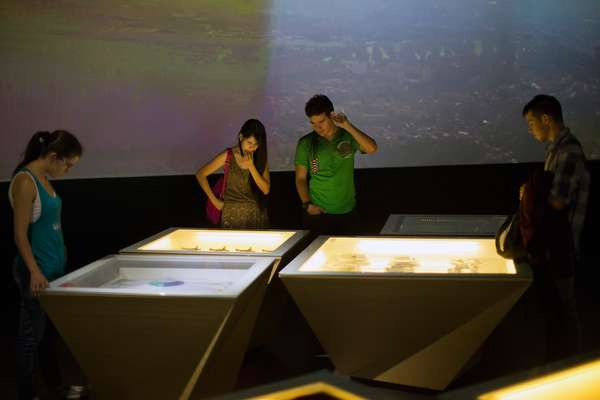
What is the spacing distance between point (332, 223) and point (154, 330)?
1.71 m

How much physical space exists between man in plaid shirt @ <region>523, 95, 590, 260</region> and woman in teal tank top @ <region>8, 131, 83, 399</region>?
80.1 inches

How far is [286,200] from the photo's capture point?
6.47 meters

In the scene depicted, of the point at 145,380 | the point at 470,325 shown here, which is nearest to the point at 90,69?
the point at 145,380

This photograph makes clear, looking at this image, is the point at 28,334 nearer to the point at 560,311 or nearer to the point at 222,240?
the point at 222,240

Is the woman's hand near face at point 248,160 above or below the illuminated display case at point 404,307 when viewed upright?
above

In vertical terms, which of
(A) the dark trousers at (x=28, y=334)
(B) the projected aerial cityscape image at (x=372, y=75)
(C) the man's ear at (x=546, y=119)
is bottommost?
(A) the dark trousers at (x=28, y=334)

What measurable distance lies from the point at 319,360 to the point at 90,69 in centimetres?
321

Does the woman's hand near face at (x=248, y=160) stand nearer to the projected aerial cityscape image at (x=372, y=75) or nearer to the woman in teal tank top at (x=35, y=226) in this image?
the woman in teal tank top at (x=35, y=226)

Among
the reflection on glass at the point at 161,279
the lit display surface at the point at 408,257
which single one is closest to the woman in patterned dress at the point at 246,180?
the lit display surface at the point at 408,257

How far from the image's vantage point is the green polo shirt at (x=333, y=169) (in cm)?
430

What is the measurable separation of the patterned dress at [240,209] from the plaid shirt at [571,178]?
1.76m

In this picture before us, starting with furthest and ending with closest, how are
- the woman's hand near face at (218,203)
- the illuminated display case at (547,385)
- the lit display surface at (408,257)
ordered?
the woman's hand near face at (218,203) → the lit display surface at (408,257) → the illuminated display case at (547,385)

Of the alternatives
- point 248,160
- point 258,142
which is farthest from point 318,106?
point 248,160

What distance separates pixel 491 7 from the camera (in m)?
6.28
